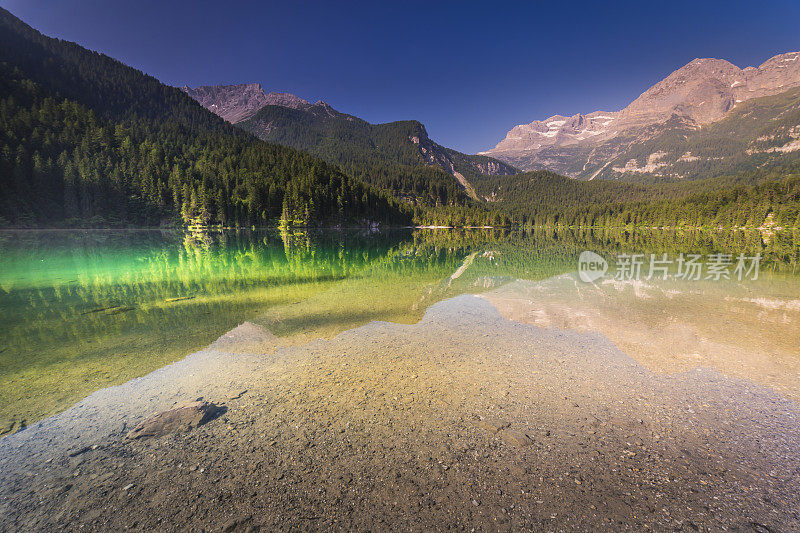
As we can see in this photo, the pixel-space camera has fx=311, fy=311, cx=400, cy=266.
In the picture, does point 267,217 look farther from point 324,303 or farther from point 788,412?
point 788,412

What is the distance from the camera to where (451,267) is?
27969mm

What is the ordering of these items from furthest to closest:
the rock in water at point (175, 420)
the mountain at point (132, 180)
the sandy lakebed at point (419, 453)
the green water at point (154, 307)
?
the mountain at point (132, 180), the green water at point (154, 307), the rock in water at point (175, 420), the sandy lakebed at point (419, 453)

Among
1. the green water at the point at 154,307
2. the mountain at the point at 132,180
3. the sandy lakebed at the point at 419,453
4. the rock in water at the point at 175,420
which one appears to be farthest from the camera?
the mountain at the point at 132,180

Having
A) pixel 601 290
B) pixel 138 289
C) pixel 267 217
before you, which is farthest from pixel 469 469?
pixel 267 217

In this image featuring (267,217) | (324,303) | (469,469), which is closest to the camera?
(469,469)

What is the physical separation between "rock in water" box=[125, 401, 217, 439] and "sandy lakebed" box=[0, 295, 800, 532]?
0.19 metres

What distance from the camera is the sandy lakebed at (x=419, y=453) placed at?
4.15 metres

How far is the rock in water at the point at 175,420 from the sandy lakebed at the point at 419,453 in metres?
0.19

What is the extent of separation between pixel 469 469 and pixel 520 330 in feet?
24.4

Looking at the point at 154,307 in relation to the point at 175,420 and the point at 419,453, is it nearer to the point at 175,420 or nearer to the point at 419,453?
the point at 175,420

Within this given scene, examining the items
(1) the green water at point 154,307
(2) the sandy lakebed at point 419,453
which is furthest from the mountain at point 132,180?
(2) the sandy lakebed at point 419,453

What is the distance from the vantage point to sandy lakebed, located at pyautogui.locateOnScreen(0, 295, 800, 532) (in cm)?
415

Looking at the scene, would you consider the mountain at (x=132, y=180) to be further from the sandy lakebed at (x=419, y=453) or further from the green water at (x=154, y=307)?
the sandy lakebed at (x=419, y=453)

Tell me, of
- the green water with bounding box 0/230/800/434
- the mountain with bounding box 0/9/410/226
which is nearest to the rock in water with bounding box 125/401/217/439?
the green water with bounding box 0/230/800/434
